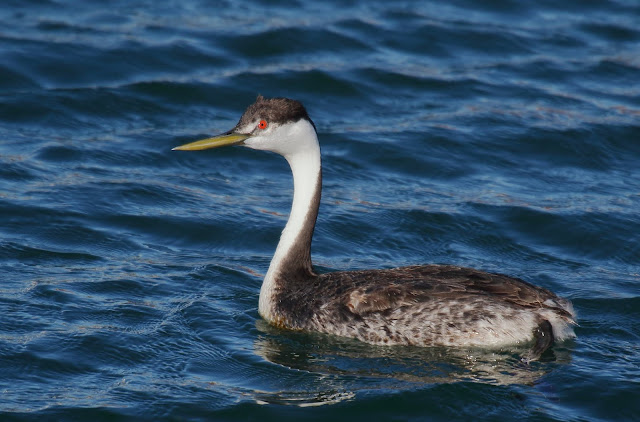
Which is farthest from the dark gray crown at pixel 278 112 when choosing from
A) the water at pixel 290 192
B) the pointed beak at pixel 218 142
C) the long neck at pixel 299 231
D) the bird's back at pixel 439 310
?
the water at pixel 290 192

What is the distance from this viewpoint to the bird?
808 cm

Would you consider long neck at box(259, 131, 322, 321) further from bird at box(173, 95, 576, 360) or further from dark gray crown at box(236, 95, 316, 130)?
dark gray crown at box(236, 95, 316, 130)

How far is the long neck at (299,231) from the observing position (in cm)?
888

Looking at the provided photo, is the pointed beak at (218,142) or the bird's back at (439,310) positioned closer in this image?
the bird's back at (439,310)

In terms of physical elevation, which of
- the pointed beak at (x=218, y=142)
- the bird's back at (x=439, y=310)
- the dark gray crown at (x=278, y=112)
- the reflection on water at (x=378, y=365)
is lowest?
the reflection on water at (x=378, y=365)

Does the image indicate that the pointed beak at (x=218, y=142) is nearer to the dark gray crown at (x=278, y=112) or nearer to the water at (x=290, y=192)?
the dark gray crown at (x=278, y=112)

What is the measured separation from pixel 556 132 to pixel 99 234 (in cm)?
668

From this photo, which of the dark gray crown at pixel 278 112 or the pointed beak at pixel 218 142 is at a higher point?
the dark gray crown at pixel 278 112

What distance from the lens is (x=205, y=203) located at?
11688 millimetres

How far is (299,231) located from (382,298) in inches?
44.1

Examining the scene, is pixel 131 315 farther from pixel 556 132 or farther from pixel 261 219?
pixel 556 132

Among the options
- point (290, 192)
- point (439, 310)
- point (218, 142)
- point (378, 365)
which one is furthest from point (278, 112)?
point (290, 192)

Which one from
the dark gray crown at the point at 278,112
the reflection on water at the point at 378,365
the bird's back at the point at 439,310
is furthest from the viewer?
the dark gray crown at the point at 278,112

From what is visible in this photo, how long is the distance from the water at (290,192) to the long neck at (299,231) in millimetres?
368
